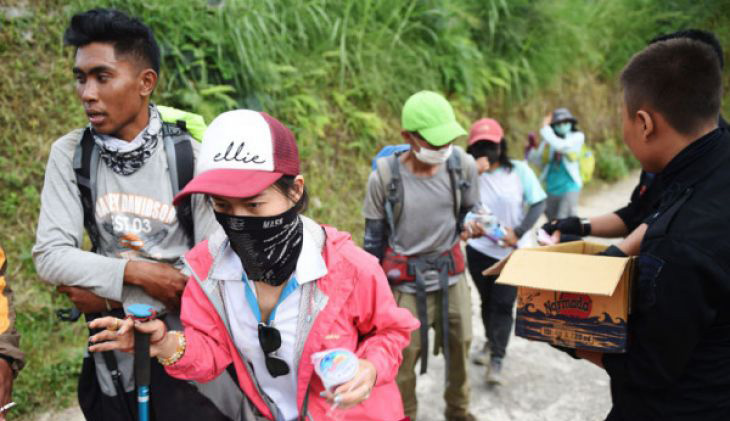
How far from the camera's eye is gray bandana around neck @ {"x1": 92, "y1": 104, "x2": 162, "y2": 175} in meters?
2.32

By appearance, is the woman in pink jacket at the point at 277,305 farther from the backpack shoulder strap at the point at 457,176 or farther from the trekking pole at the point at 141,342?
the backpack shoulder strap at the point at 457,176

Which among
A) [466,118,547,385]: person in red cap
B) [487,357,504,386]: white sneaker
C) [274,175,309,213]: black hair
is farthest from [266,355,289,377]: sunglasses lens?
[487,357,504,386]: white sneaker

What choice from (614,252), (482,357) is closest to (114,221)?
(614,252)

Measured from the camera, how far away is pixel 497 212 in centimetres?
457

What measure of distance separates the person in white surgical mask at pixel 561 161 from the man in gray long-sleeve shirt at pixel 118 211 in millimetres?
5465

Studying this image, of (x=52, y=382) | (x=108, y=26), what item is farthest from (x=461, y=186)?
(x=52, y=382)

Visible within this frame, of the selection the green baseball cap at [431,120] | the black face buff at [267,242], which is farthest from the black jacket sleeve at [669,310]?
the green baseball cap at [431,120]

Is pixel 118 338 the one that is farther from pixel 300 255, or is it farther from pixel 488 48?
pixel 488 48

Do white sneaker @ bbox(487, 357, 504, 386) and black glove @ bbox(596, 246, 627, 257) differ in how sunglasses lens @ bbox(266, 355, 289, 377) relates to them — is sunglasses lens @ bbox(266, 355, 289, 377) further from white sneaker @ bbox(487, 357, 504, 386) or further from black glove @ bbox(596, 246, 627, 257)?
white sneaker @ bbox(487, 357, 504, 386)

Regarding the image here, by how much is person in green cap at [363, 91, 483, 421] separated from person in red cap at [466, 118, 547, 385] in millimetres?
704

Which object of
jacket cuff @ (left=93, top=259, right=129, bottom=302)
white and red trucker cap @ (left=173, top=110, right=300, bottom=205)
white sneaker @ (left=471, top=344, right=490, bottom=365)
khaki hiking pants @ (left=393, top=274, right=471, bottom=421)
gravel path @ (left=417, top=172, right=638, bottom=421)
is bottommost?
gravel path @ (left=417, top=172, right=638, bottom=421)

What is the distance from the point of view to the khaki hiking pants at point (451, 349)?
12.3 ft

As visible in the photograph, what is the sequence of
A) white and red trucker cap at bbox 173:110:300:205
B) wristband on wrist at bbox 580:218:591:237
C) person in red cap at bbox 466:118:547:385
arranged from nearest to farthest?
1. white and red trucker cap at bbox 173:110:300:205
2. wristband on wrist at bbox 580:218:591:237
3. person in red cap at bbox 466:118:547:385

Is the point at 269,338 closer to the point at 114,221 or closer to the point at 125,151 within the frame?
the point at 114,221
